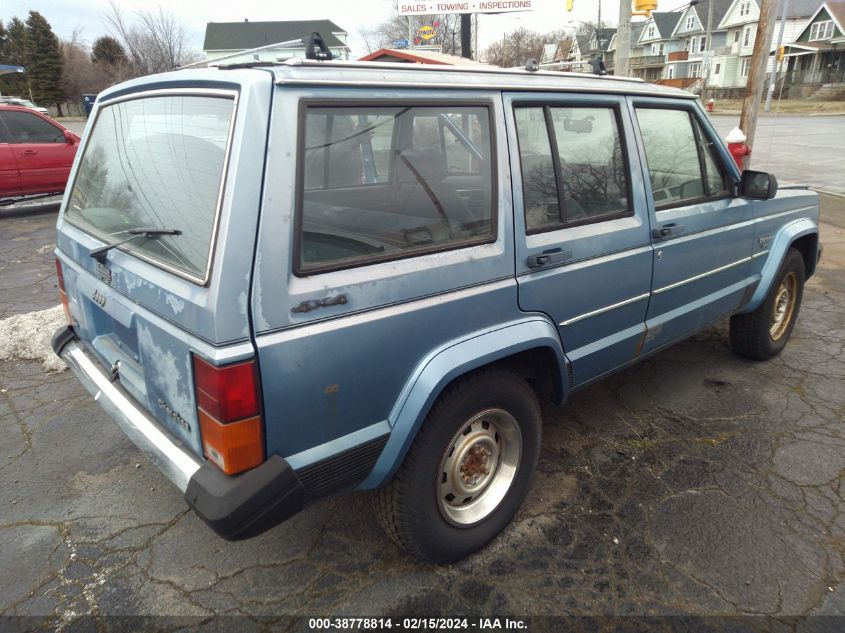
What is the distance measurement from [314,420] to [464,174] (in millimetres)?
1098

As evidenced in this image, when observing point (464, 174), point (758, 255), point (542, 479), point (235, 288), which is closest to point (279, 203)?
point (235, 288)

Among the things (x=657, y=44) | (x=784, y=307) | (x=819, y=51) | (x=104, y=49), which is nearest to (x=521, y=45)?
(x=657, y=44)

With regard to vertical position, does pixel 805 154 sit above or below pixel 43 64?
below

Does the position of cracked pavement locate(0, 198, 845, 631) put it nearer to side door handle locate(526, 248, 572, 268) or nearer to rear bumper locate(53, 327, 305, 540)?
rear bumper locate(53, 327, 305, 540)

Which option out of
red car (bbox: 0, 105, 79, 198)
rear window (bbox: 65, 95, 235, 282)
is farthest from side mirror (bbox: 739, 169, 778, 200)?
red car (bbox: 0, 105, 79, 198)

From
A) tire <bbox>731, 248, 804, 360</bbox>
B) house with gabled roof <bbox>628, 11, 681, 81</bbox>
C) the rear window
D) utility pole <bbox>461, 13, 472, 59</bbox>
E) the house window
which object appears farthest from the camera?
house with gabled roof <bbox>628, 11, 681, 81</bbox>

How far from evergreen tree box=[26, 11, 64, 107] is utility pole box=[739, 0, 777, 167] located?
58012 mm

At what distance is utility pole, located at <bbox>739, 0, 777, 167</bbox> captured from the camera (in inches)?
285

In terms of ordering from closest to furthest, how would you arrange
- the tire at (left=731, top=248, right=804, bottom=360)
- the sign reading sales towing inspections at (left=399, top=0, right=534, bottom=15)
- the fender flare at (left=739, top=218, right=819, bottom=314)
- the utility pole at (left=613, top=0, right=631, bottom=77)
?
the fender flare at (left=739, top=218, right=819, bottom=314) < the tire at (left=731, top=248, right=804, bottom=360) < the utility pole at (left=613, top=0, right=631, bottom=77) < the sign reading sales towing inspections at (left=399, top=0, right=534, bottom=15)

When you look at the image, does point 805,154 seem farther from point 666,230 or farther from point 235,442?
point 235,442

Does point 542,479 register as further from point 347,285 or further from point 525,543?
point 347,285

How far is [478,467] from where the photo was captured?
2.39 metres

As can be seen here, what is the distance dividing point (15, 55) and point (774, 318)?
70.7 meters

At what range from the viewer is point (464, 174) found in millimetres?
2207
